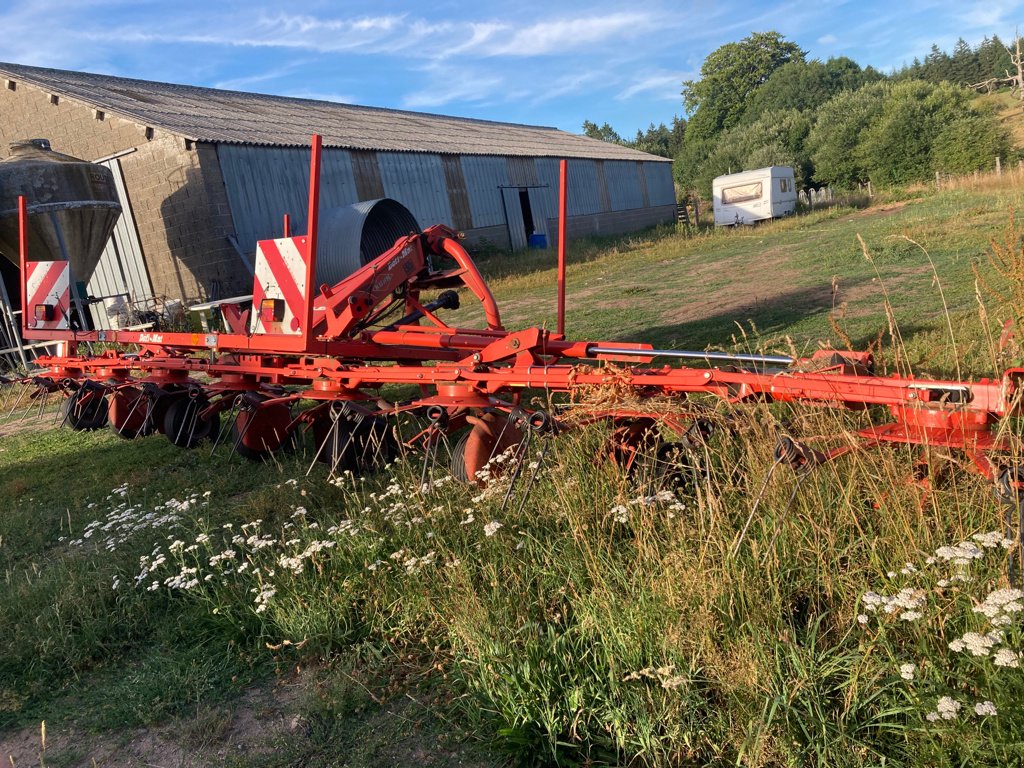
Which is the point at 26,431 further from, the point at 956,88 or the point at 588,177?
the point at 956,88

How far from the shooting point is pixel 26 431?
8.80 m

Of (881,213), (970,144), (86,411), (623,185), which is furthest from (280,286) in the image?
(970,144)

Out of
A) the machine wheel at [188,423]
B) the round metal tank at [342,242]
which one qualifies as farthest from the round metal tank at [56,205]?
the machine wheel at [188,423]

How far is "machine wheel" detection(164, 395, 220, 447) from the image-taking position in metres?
6.58

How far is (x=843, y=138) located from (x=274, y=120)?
35645mm

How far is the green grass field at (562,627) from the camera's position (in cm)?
215

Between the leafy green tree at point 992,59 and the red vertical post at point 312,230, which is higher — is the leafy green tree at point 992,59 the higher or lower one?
the higher one

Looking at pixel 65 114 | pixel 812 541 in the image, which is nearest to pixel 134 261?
pixel 65 114

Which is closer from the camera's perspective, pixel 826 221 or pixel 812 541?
pixel 812 541

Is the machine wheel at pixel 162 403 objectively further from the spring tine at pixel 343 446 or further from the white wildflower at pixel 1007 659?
the white wildflower at pixel 1007 659

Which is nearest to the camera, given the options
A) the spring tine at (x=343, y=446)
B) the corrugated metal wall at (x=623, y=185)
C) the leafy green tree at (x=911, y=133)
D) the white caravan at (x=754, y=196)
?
the spring tine at (x=343, y=446)

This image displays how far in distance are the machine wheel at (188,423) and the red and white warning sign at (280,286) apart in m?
0.98

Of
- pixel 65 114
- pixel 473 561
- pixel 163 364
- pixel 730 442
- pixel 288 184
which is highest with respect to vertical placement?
pixel 65 114

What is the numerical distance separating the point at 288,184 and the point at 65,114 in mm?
5213
